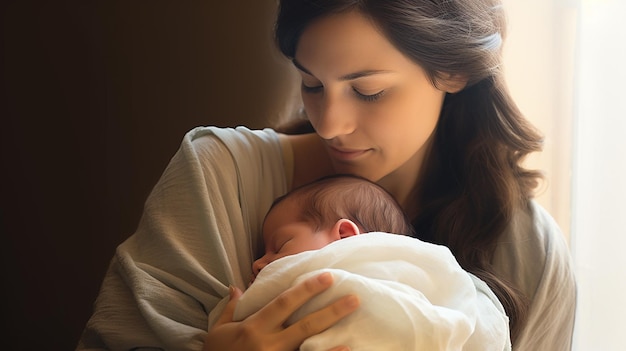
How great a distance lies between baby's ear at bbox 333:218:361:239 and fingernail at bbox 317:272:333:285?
144 millimetres

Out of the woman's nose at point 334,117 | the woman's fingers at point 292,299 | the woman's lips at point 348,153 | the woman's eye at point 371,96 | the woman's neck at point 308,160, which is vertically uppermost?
Answer: the woman's eye at point 371,96

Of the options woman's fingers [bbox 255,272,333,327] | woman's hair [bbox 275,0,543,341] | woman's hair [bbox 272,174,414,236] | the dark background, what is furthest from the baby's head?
the dark background

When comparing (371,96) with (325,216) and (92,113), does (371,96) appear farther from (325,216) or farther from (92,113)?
→ (92,113)

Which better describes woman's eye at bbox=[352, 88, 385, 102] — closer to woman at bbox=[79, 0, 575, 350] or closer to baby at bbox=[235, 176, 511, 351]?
woman at bbox=[79, 0, 575, 350]

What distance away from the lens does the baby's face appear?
40.2 inches

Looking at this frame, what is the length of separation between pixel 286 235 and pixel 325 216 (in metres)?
0.06

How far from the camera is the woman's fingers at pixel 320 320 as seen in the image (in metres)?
0.86

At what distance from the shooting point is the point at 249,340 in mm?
914

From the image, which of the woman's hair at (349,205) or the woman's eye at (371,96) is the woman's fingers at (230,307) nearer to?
the woman's hair at (349,205)

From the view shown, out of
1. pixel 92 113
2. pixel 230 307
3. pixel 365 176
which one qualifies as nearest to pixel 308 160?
pixel 365 176

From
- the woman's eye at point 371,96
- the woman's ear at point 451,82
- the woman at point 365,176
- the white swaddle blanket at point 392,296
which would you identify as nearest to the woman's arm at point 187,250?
the woman at point 365,176

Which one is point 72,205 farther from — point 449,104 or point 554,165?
point 554,165

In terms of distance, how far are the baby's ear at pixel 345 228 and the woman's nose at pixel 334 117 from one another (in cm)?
18

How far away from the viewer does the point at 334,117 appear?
3.75 feet
